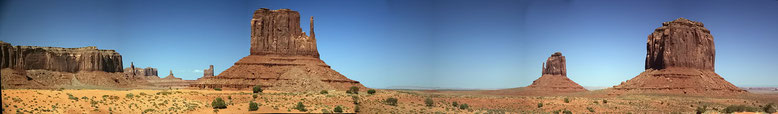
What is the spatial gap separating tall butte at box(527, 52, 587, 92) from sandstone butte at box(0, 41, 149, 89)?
300 feet

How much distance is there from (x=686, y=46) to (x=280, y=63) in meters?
67.5

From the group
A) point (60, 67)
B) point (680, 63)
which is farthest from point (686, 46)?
point (60, 67)

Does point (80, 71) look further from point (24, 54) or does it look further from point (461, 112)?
point (461, 112)

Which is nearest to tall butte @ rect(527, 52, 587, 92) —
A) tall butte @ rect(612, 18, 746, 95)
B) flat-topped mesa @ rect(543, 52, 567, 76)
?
flat-topped mesa @ rect(543, 52, 567, 76)

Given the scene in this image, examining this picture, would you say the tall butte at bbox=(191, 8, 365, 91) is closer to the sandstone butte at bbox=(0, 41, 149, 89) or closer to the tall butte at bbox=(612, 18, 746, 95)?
the sandstone butte at bbox=(0, 41, 149, 89)

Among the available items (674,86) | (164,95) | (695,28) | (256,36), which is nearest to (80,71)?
(256,36)

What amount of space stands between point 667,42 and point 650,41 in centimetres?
708

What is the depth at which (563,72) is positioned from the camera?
145 m

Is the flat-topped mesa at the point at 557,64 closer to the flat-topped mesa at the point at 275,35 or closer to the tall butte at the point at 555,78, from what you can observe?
the tall butte at the point at 555,78

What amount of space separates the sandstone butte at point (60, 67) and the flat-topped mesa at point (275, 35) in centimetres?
3065

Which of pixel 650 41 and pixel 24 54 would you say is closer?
pixel 24 54

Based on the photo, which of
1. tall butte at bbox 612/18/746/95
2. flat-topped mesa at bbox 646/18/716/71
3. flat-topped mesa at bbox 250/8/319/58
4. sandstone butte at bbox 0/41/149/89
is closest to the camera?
sandstone butte at bbox 0/41/149/89

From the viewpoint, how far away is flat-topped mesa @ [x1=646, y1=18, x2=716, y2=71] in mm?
96688

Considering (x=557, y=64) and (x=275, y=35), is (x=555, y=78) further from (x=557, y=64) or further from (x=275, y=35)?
(x=275, y=35)
